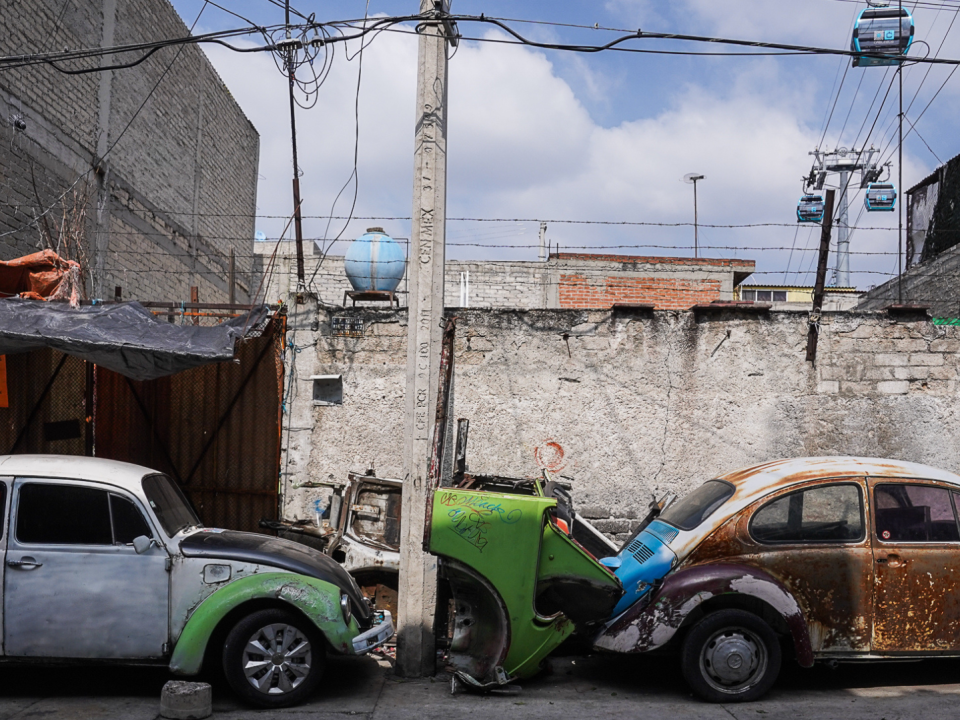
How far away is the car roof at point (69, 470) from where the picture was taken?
533 cm

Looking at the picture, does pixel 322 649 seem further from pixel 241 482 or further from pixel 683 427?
pixel 683 427

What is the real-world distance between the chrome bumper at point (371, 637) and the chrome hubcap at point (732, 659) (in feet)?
6.94

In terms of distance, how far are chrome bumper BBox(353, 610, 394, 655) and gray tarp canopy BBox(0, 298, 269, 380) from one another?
2.87m

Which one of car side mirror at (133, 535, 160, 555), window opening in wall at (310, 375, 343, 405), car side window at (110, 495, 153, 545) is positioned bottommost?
car side mirror at (133, 535, 160, 555)

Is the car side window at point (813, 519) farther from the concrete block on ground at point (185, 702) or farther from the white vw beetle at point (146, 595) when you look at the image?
the concrete block on ground at point (185, 702)

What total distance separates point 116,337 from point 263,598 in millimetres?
3010

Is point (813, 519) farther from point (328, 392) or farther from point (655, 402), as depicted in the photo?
point (328, 392)

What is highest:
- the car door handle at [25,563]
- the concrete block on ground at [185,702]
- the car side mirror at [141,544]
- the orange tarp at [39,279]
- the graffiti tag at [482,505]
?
the orange tarp at [39,279]

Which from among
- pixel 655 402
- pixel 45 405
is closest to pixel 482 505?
pixel 655 402

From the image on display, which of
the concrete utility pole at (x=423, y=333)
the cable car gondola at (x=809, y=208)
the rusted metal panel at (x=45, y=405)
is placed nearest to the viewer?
the concrete utility pole at (x=423, y=333)

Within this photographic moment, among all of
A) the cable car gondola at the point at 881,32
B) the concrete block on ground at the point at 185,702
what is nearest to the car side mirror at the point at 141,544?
the concrete block on ground at the point at 185,702

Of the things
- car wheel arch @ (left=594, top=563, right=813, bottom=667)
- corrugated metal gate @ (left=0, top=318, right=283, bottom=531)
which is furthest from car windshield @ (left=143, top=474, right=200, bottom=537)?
car wheel arch @ (left=594, top=563, right=813, bottom=667)

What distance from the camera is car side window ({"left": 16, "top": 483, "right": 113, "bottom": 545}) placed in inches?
206

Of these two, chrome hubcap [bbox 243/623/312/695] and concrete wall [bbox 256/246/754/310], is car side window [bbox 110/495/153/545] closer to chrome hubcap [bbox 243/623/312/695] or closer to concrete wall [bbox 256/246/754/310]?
chrome hubcap [bbox 243/623/312/695]
